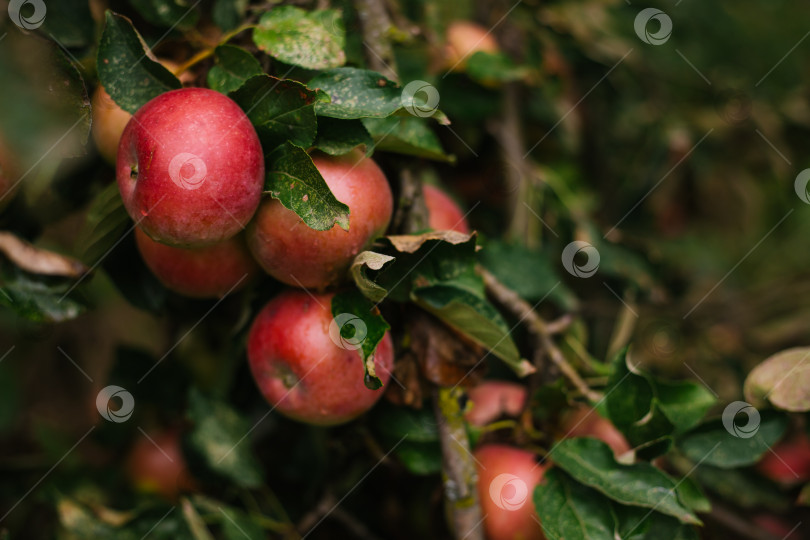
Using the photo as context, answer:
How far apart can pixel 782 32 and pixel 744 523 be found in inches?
46.8

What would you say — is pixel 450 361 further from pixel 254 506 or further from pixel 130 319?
pixel 130 319

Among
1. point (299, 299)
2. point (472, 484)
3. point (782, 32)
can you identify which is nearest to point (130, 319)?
point (299, 299)

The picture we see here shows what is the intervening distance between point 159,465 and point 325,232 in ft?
1.79

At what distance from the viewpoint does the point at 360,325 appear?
1.85ft

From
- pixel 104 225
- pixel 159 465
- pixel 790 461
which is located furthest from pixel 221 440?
pixel 790 461

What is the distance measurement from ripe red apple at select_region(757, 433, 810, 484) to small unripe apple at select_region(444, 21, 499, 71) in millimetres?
715

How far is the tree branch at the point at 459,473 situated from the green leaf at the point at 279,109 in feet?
1.00

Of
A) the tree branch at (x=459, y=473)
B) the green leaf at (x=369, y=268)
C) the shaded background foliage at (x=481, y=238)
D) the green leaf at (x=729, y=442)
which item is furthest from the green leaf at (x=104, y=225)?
the green leaf at (x=729, y=442)

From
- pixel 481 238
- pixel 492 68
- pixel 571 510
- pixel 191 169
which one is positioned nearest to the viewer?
pixel 191 169

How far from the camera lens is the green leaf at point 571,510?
0.61m

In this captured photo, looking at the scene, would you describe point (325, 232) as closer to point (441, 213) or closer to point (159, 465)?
point (441, 213)

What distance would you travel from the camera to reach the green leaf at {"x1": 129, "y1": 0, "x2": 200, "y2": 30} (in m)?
0.68

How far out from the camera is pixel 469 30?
1013 millimetres

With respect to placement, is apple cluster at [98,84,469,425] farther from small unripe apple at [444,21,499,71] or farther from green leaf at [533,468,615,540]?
small unripe apple at [444,21,499,71]
